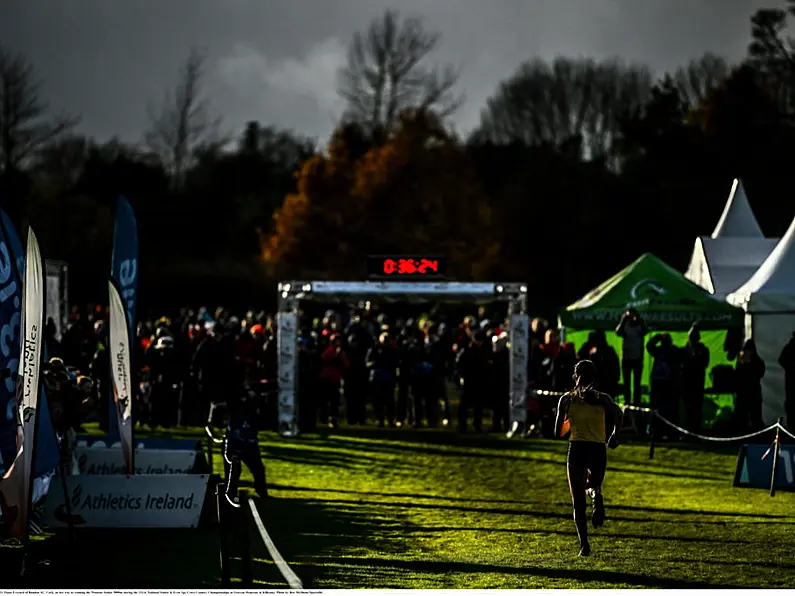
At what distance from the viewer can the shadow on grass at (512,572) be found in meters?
10.4

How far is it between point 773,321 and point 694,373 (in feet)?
5.21

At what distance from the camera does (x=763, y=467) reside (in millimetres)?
16000

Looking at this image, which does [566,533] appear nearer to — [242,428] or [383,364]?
[242,428]

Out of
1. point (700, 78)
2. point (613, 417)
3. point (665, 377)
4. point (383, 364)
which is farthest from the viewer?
point (700, 78)

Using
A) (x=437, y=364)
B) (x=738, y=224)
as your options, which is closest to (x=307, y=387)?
(x=437, y=364)

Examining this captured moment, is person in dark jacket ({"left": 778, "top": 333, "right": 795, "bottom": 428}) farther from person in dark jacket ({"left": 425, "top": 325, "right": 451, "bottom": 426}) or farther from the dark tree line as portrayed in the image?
the dark tree line

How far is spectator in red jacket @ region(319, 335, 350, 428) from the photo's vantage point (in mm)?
24500

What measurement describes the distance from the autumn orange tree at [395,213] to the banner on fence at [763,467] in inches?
1409

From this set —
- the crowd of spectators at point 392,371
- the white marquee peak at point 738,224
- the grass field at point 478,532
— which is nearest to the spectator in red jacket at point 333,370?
the crowd of spectators at point 392,371

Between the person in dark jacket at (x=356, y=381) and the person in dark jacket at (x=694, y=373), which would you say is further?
the person in dark jacket at (x=356, y=381)

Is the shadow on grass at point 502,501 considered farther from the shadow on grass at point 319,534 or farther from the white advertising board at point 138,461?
the white advertising board at point 138,461

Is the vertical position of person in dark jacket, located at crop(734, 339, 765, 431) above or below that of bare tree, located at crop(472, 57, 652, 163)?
below

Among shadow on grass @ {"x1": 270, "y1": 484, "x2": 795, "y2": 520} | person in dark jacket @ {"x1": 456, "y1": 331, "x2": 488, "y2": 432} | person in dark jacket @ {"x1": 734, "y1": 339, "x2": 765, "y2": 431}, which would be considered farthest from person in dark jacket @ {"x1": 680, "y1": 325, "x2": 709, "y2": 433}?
shadow on grass @ {"x1": 270, "y1": 484, "x2": 795, "y2": 520}

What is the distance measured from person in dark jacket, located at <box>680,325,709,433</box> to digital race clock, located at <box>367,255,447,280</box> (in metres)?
4.42
